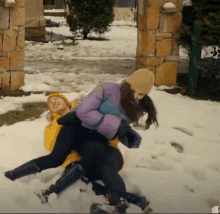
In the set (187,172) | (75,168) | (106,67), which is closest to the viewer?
(75,168)

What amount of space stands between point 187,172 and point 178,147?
1.99 ft

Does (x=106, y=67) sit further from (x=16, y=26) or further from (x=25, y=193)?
(x=25, y=193)

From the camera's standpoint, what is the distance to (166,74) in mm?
5879

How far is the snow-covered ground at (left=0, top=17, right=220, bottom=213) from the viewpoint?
2455mm

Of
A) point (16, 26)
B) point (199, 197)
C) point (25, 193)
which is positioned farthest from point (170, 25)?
point (25, 193)

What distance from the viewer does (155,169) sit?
10.1 ft

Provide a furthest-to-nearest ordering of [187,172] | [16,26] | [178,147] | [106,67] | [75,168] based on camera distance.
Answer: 1. [106,67]
2. [16,26]
3. [178,147]
4. [187,172]
5. [75,168]

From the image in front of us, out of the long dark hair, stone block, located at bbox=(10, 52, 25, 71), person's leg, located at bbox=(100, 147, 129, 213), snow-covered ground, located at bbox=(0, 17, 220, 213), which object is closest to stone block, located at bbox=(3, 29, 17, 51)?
stone block, located at bbox=(10, 52, 25, 71)

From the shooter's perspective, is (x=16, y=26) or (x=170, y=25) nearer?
(x=16, y=26)

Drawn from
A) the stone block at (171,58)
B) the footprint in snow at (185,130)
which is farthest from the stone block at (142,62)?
the footprint in snow at (185,130)

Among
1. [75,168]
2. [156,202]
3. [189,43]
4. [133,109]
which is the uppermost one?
[189,43]

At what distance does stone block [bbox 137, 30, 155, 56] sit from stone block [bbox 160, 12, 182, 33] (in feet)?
0.72

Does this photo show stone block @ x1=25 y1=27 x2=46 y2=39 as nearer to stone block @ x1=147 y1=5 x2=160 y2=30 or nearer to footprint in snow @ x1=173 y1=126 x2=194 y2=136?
stone block @ x1=147 y1=5 x2=160 y2=30

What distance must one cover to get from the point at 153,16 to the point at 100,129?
3.55m
